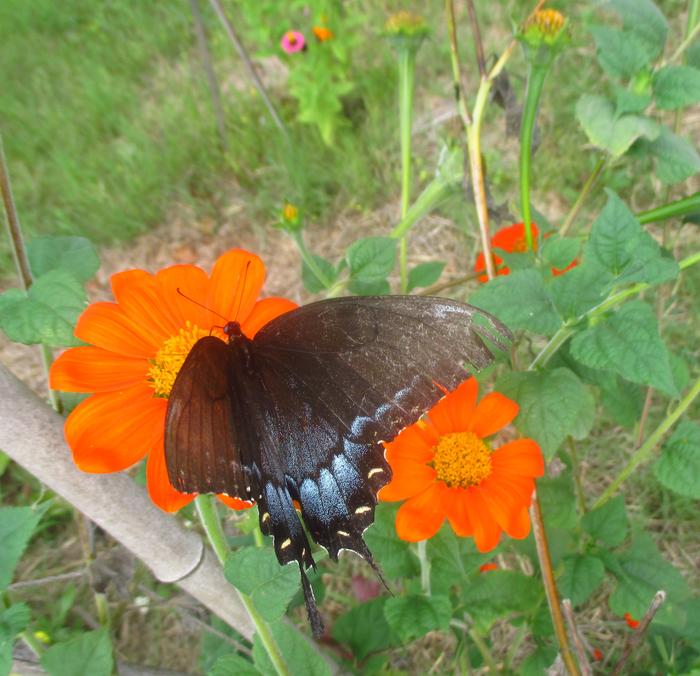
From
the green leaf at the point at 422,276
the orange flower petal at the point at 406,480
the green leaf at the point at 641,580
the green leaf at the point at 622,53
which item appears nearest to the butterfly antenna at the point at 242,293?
the orange flower petal at the point at 406,480

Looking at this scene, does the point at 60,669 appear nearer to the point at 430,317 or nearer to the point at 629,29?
the point at 430,317

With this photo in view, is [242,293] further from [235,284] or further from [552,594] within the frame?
[552,594]

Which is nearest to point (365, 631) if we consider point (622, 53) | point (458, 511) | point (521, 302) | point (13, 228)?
point (458, 511)

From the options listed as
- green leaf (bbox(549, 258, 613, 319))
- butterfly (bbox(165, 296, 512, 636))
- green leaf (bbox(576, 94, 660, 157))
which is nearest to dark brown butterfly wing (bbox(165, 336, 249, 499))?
butterfly (bbox(165, 296, 512, 636))

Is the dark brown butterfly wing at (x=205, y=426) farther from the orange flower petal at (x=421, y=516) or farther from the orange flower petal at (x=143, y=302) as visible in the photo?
the orange flower petal at (x=421, y=516)

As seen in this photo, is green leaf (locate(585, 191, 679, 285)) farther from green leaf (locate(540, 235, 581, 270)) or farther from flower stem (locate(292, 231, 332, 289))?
flower stem (locate(292, 231, 332, 289))

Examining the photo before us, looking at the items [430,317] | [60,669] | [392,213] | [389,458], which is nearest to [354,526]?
[389,458]

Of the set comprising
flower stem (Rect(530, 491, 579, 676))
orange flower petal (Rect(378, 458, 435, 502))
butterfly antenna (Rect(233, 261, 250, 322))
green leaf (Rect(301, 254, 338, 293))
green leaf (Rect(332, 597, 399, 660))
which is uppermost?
butterfly antenna (Rect(233, 261, 250, 322))
